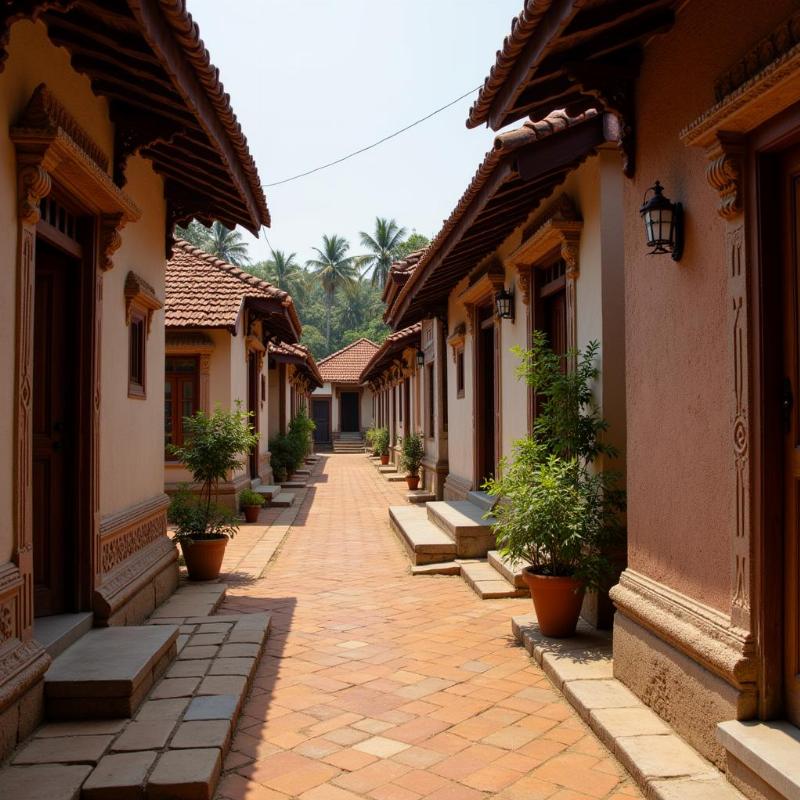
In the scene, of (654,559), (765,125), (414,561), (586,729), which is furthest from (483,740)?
(414,561)

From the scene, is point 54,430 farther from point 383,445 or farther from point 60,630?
point 383,445

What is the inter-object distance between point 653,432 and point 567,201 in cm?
258

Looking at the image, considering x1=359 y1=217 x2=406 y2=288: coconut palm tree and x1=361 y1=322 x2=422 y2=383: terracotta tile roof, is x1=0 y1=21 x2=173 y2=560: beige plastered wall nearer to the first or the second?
x1=361 y1=322 x2=422 y2=383: terracotta tile roof

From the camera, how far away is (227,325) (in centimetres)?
1098

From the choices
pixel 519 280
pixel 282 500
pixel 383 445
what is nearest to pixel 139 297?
pixel 519 280

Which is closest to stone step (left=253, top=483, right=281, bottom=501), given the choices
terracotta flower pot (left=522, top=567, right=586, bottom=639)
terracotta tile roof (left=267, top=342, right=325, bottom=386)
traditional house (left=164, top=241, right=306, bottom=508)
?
traditional house (left=164, top=241, right=306, bottom=508)

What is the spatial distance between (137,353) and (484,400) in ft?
15.4

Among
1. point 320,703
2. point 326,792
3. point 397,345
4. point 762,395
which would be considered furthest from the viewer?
point 397,345

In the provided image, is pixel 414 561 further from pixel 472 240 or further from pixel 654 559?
pixel 654 559

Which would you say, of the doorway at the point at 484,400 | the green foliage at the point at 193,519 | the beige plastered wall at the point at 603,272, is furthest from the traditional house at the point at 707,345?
the doorway at the point at 484,400

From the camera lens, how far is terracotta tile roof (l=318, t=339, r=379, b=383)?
35250mm

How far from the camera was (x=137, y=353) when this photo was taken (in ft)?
20.2

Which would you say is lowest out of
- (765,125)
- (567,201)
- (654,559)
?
(654,559)

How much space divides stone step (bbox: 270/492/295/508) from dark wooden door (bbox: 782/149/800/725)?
433 inches
